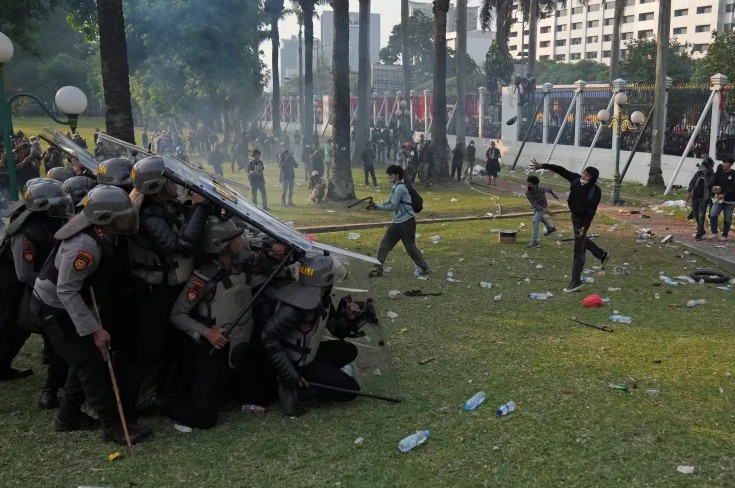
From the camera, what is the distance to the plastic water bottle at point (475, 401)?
17.4ft

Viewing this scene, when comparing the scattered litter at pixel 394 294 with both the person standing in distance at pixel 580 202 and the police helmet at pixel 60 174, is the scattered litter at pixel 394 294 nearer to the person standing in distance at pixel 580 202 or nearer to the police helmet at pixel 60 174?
the person standing in distance at pixel 580 202

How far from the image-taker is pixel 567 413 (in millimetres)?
5145

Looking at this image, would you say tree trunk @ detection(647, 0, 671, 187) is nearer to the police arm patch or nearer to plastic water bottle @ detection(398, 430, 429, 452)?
plastic water bottle @ detection(398, 430, 429, 452)

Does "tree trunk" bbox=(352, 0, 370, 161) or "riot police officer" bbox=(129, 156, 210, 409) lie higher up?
"tree trunk" bbox=(352, 0, 370, 161)

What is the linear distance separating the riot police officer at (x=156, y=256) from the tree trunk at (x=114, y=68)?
6.62 m

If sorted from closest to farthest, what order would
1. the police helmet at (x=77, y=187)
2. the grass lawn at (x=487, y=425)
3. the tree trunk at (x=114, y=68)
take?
the grass lawn at (x=487, y=425) → the police helmet at (x=77, y=187) → the tree trunk at (x=114, y=68)

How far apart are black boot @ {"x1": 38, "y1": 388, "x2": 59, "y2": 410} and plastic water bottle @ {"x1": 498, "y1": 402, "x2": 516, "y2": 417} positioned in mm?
3372

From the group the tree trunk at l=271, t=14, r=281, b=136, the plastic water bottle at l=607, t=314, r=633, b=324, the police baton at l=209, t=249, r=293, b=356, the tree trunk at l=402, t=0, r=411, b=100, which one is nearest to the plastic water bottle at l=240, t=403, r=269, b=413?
the police baton at l=209, t=249, r=293, b=356

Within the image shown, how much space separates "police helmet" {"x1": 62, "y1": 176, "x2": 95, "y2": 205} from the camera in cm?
617

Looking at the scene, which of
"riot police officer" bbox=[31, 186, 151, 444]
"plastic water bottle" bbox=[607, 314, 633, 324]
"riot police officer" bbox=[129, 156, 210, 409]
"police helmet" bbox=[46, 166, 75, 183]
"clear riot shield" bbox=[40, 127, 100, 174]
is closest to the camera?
"riot police officer" bbox=[31, 186, 151, 444]

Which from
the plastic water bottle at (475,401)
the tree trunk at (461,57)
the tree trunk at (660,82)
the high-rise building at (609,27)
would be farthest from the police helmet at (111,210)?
the high-rise building at (609,27)

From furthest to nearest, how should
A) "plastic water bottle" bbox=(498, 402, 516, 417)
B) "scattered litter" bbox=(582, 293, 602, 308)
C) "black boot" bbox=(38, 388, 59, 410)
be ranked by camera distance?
"scattered litter" bbox=(582, 293, 602, 308) < "black boot" bbox=(38, 388, 59, 410) < "plastic water bottle" bbox=(498, 402, 516, 417)

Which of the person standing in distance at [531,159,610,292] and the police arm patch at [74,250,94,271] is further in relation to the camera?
the person standing in distance at [531,159,610,292]

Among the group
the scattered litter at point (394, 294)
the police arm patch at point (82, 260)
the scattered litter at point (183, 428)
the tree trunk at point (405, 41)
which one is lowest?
the scattered litter at point (394, 294)
